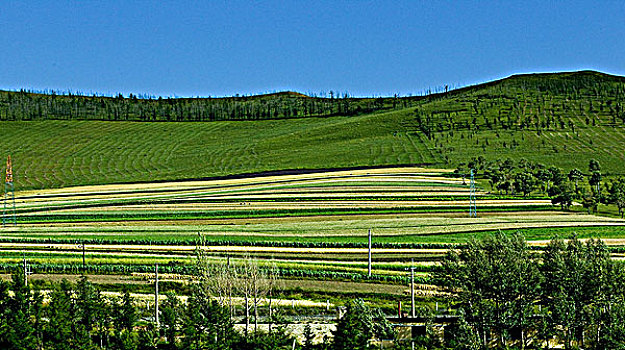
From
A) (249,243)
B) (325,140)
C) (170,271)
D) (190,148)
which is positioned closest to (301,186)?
(249,243)

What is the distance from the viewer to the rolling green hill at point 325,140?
133875 millimetres

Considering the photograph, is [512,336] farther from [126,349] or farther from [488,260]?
[126,349]

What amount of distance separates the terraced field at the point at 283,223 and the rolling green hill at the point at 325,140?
1674 centimetres

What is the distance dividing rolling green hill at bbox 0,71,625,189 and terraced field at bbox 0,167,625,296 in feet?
54.9

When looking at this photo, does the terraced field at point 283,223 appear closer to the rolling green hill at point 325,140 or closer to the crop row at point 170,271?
the crop row at point 170,271

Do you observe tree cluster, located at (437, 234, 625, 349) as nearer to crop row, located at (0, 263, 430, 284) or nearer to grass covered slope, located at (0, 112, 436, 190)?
crop row, located at (0, 263, 430, 284)

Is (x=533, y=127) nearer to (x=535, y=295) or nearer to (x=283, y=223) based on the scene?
(x=283, y=223)

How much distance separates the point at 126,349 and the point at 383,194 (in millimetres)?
64652

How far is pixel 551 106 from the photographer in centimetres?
18075

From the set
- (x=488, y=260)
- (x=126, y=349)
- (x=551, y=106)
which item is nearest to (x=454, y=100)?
(x=551, y=106)

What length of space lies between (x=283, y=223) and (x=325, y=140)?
8135 centimetres

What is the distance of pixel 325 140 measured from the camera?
530 ft

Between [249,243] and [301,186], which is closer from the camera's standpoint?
[249,243]

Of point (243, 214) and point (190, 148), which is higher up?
point (190, 148)
